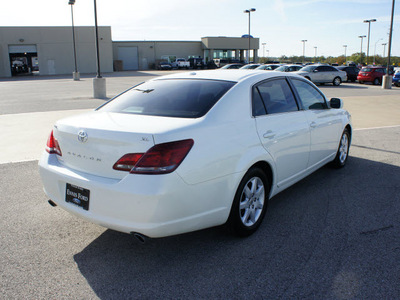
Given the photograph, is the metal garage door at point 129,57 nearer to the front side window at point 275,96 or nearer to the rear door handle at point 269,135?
the front side window at point 275,96

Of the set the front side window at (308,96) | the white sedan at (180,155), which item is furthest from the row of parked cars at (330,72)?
the white sedan at (180,155)

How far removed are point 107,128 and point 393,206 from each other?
11.5 feet

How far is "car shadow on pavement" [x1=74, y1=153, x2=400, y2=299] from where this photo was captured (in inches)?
113

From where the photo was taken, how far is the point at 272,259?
130 inches

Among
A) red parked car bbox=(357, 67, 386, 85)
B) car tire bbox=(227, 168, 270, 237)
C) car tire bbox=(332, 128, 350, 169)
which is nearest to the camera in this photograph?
car tire bbox=(227, 168, 270, 237)

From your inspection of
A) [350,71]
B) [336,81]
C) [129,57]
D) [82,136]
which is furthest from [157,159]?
[129,57]

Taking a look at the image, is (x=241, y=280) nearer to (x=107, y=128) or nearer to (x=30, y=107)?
(x=107, y=128)

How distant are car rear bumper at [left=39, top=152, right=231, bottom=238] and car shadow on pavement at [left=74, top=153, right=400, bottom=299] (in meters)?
0.40

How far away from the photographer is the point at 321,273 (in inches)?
121

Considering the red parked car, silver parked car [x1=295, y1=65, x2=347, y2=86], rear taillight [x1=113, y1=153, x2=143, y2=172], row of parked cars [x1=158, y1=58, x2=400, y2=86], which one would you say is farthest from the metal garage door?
rear taillight [x1=113, y1=153, x2=143, y2=172]

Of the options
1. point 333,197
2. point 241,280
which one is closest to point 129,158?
point 241,280

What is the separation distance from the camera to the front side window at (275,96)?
13.1ft

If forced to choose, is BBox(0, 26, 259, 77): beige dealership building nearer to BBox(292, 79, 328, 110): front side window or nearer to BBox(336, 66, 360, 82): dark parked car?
BBox(336, 66, 360, 82): dark parked car

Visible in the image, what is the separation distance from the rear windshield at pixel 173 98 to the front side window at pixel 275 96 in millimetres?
373
